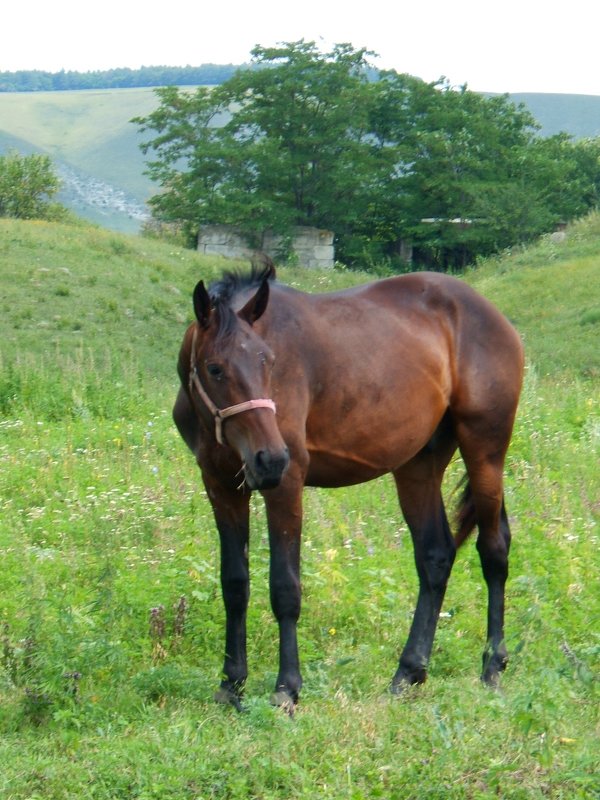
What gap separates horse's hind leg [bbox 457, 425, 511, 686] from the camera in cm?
588

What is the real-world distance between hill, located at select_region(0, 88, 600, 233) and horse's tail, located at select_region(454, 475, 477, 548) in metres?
71.7

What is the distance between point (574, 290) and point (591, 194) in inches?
934

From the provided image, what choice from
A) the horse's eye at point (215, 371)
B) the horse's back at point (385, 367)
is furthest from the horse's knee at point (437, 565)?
the horse's eye at point (215, 371)

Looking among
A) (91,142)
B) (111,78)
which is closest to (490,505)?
(91,142)

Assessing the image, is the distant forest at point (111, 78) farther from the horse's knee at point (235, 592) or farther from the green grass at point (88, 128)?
the horse's knee at point (235, 592)

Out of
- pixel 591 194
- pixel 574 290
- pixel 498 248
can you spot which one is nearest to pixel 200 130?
pixel 498 248

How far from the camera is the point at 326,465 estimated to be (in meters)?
5.20

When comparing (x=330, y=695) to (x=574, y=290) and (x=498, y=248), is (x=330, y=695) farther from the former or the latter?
(x=498, y=248)

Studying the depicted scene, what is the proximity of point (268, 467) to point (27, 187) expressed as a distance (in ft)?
136

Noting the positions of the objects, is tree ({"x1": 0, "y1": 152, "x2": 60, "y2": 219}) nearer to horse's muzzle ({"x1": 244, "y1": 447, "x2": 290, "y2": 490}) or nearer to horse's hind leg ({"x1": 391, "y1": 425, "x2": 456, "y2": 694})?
horse's hind leg ({"x1": 391, "y1": 425, "x2": 456, "y2": 694})

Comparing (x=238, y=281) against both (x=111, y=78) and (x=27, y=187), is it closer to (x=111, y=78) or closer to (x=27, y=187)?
(x=27, y=187)

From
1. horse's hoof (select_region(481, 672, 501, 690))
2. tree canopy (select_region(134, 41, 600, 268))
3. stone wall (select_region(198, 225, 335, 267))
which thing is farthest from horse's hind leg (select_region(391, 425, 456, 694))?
tree canopy (select_region(134, 41, 600, 268))

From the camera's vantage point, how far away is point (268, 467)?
435 centimetres

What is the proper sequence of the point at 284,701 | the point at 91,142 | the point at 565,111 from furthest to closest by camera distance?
the point at 565,111
the point at 91,142
the point at 284,701
